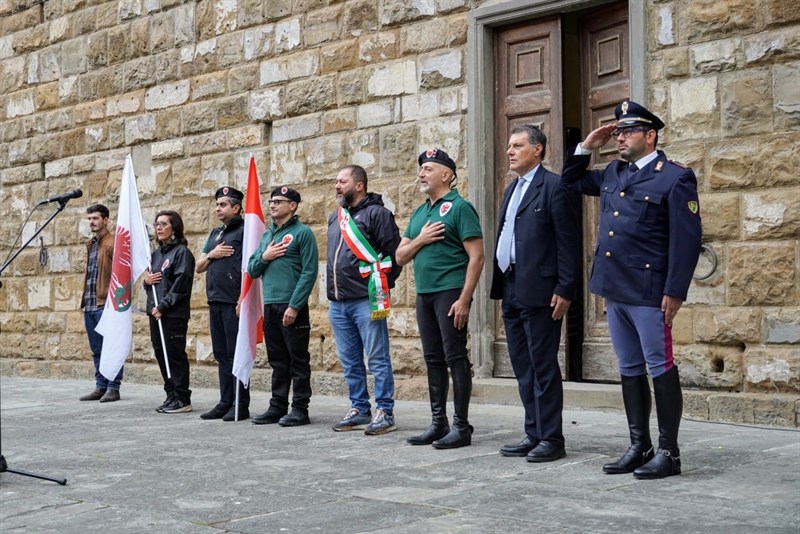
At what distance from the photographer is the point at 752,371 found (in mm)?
7523

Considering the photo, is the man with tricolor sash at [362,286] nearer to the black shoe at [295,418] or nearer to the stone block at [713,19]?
the black shoe at [295,418]

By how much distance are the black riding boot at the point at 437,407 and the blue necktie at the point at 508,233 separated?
873mm

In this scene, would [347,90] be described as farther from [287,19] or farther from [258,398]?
[258,398]

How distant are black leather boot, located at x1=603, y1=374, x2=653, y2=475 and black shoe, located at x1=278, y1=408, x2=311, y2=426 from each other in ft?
9.24

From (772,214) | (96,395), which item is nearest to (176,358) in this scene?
(96,395)

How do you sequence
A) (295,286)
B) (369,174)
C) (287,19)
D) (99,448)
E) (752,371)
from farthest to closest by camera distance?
(287,19)
(369,174)
(295,286)
(752,371)
(99,448)

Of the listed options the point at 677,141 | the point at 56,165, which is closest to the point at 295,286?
the point at 677,141

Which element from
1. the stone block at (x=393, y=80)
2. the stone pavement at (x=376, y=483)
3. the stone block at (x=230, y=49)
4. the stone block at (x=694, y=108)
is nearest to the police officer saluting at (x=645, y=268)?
the stone pavement at (x=376, y=483)

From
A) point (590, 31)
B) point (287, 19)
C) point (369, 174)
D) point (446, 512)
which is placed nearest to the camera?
point (446, 512)

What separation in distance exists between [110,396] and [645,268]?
6.08 m

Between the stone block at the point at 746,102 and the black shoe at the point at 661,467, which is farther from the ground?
the stone block at the point at 746,102

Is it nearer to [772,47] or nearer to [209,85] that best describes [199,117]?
[209,85]

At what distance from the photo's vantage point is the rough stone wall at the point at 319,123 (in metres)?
7.55

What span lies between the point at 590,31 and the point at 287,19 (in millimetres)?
3157
